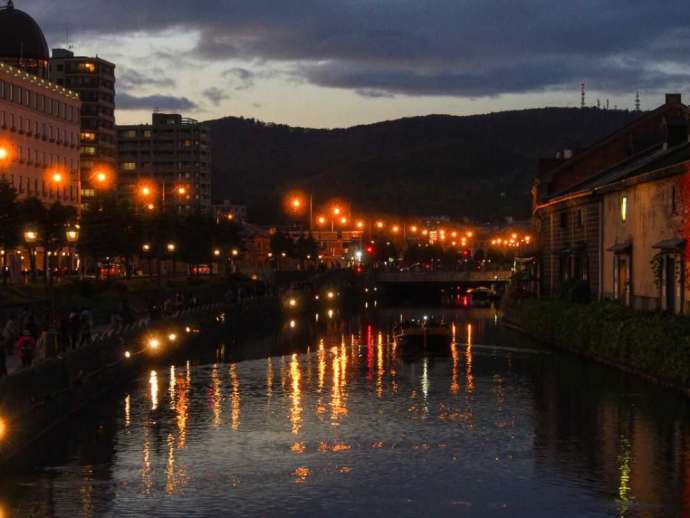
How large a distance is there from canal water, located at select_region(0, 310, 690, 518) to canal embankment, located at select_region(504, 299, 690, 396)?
0.98 meters

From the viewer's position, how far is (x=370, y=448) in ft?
121

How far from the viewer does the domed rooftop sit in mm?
149375

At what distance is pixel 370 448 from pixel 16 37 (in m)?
125

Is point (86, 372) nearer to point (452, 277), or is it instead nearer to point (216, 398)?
point (216, 398)

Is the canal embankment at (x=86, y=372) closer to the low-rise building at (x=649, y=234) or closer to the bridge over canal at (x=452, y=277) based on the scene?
the low-rise building at (x=649, y=234)

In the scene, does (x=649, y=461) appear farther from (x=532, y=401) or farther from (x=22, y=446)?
(x=22, y=446)

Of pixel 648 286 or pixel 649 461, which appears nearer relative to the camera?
pixel 649 461

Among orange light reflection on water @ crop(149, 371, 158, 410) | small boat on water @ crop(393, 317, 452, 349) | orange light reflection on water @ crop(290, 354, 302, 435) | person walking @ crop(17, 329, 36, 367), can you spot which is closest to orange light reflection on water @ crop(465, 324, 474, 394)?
small boat on water @ crop(393, 317, 452, 349)

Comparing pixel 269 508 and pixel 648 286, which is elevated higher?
pixel 648 286

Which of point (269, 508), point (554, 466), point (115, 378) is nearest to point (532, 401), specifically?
point (554, 466)

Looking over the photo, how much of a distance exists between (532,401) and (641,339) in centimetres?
727

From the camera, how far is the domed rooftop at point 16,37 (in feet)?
490

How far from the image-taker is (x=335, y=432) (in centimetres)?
4006

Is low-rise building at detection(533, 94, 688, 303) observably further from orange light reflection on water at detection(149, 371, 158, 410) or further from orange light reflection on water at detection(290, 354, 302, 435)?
orange light reflection on water at detection(149, 371, 158, 410)
